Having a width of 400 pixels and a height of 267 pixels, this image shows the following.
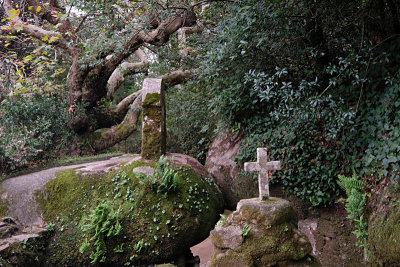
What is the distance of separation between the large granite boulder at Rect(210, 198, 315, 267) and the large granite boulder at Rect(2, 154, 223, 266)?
4.95ft

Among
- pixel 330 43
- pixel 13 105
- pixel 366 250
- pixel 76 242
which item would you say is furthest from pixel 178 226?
pixel 13 105

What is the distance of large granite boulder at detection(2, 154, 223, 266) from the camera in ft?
15.8

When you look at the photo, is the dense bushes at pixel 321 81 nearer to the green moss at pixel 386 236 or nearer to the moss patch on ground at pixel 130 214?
the green moss at pixel 386 236

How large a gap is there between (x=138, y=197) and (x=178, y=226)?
0.93 m

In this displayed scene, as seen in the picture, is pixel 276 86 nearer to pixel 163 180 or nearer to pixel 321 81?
pixel 321 81

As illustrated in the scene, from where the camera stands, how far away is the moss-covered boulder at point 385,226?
3582 millimetres

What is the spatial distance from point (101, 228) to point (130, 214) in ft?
1.83

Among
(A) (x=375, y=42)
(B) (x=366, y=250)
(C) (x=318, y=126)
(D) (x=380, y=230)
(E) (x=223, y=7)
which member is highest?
(E) (x=223, y=7)

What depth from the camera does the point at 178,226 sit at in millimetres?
5043

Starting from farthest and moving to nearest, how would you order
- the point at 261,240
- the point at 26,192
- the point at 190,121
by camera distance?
the point at 190,121, the point at 26,192, the point at 261,240

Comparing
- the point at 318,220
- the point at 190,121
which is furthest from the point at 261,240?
the point at 190,121

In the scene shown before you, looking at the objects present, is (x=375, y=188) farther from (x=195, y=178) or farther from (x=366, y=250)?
(x=195, y=178)

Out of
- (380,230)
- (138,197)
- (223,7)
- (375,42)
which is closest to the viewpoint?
(380,230)

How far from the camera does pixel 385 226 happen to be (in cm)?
382
